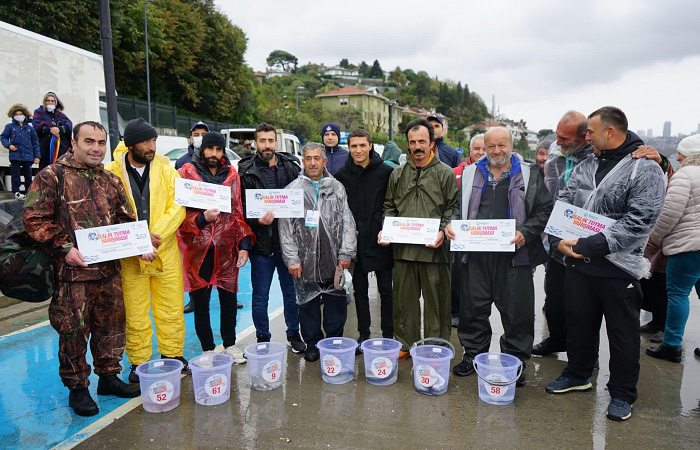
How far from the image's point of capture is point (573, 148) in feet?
13.0

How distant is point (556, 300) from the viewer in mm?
4305

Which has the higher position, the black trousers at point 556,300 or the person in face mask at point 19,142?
the person in face mask at point 19,142

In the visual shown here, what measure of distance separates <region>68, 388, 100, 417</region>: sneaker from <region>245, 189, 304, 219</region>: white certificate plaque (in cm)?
188

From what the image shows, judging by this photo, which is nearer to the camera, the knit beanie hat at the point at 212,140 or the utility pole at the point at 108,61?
the knit beanie hat at the point at 212,140

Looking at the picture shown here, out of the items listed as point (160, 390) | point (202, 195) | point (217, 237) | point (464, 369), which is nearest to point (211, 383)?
point (160, 390)

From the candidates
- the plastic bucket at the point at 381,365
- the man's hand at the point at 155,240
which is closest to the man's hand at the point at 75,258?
the man's hand at the point at 155,240

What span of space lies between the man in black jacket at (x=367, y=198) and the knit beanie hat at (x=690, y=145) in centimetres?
273

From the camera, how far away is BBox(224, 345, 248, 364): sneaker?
4.25 meters

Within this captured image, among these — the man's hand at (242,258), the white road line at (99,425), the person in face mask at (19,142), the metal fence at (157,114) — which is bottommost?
the white road line at (99,425)

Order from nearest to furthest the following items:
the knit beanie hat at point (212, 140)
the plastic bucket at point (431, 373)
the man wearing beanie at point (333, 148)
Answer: the plastic bucket at point (431, 373), the knit beanie hat at point (212, 140), the man wearing beanie at point (333, 148)

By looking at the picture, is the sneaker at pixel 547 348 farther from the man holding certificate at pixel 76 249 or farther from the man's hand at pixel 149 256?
the man holding certificate at pixel 76 249

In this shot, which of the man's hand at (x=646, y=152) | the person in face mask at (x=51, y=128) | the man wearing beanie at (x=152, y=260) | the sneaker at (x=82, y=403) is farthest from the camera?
the person in face mask at (x=51, y=128)

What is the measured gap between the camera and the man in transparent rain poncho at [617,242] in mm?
3139

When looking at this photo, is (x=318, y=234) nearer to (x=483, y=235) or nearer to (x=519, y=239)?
(x=483, y=235)
